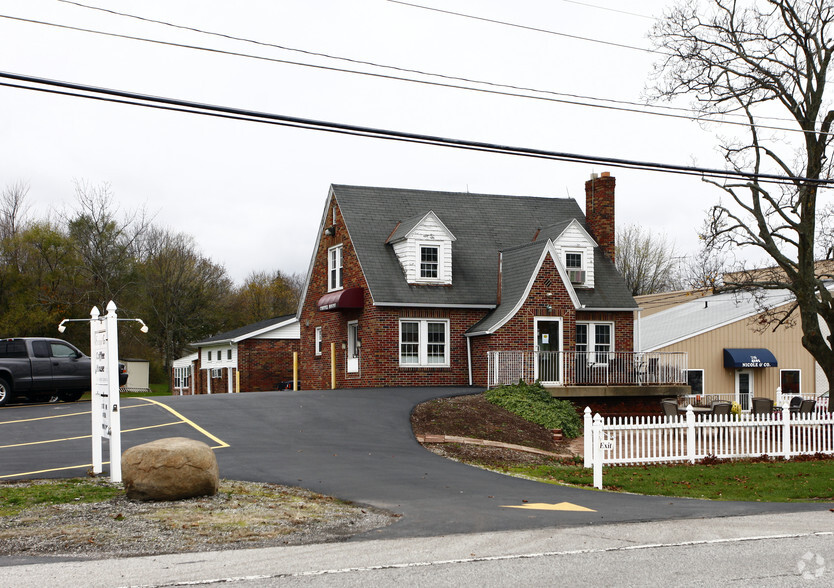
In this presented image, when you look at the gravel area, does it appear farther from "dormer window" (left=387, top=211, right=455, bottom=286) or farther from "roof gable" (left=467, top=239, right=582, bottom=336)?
"dormer window" (left=387, top=211, right=455, bottom=286)

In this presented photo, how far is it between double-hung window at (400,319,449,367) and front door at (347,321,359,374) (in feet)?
7.09

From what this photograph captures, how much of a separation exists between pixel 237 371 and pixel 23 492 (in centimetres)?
3073

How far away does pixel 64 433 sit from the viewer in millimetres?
19953

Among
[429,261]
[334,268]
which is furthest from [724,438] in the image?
[334,268]

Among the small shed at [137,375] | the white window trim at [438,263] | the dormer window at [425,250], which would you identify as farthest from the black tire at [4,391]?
the small shed at [137,375]

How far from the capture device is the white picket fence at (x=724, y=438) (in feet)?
65.3

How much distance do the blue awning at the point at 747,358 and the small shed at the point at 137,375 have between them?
34.5 metres

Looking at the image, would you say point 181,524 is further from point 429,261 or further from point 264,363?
point 264,363

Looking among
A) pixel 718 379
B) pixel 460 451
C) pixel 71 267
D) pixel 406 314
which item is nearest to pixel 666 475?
pixel 460 451

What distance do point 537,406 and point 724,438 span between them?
6.18 metres

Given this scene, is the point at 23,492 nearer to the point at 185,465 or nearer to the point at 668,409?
the point at 185,465

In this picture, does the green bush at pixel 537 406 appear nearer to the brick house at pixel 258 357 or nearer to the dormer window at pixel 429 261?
the dormer window at pixel 429 261

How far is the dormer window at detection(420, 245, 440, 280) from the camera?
32906 millimetres

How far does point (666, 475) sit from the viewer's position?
59.3ft
